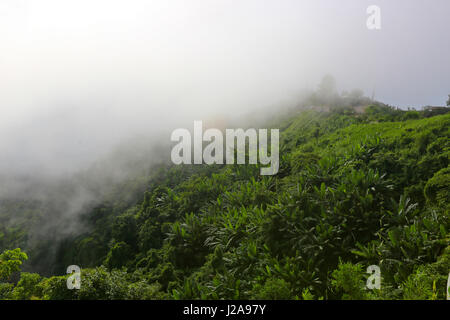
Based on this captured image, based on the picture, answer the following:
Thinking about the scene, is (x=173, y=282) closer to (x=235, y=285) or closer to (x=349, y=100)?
(x=235, y=285)

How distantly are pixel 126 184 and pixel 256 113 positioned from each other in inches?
771

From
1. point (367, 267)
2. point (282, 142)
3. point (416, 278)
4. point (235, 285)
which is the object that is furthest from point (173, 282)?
point (282, 142)

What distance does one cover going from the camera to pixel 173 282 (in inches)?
392

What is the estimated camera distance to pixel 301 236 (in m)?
9.05

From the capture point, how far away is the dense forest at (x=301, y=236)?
291 inches

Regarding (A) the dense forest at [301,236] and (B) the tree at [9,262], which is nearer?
(A) the dense forest at [301,236]

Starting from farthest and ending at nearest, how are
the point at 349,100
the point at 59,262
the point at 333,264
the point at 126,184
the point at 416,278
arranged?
the point at 349,100 → the point at 126,184 → the point at 59,262 → the point at 333,264 → the point at 416,278

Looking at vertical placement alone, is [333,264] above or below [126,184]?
above

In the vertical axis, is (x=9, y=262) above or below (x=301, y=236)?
below

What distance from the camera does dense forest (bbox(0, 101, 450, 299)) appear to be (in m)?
7.40

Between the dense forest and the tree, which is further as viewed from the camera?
the tree

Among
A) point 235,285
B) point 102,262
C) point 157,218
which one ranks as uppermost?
point 235,285

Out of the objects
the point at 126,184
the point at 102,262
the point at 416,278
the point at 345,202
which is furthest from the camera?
the point at 126,184

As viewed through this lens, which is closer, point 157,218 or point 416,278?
point 416,278
